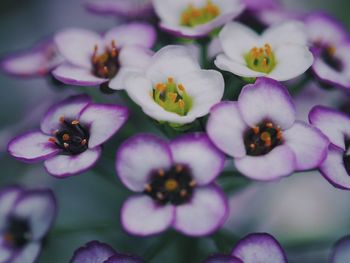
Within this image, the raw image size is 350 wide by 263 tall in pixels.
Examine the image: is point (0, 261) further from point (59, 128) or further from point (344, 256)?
point (344, 256)

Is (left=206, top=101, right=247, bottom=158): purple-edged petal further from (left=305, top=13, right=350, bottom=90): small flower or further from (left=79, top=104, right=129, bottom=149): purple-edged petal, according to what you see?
(left=305, top=13, right=350, bottom=90): small flower

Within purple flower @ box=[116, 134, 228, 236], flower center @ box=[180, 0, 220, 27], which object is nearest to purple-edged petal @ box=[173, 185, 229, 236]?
purple flower @ box=[116, 134, 228, 236]

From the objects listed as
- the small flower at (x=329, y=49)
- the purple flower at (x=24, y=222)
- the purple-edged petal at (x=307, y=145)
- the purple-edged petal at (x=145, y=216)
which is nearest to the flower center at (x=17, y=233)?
the purple flower at (x=24, y=222)

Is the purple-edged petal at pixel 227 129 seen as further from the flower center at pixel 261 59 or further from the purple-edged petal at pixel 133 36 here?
the purple-edged petal at pixel 133 36

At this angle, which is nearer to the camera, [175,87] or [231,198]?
[175,87]

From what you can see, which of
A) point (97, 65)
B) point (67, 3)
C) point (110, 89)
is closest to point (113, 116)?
point (110, 89)

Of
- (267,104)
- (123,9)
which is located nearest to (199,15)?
(123,9)

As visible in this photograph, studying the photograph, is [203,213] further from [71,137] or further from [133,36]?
[133,36]
